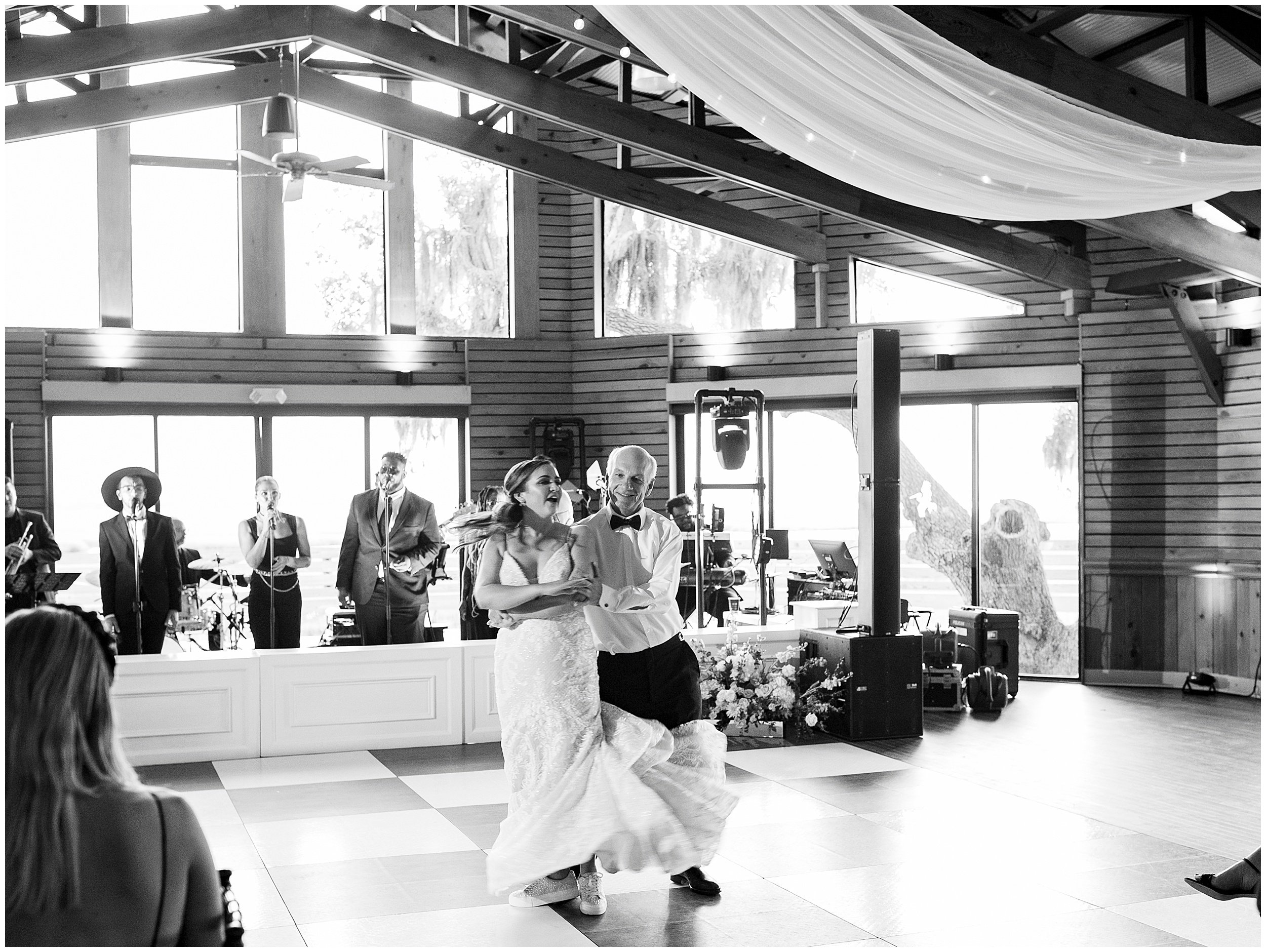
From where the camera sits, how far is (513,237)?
1328cm

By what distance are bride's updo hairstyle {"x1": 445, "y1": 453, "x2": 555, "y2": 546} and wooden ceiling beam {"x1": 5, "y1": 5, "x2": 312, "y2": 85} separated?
236 inches

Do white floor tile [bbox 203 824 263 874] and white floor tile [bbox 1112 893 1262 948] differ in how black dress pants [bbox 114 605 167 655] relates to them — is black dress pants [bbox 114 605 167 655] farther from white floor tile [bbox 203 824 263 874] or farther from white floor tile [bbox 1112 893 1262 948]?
white floor tile [bbox 1112 893 1262 948]

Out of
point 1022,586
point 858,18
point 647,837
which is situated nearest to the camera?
point 858,18

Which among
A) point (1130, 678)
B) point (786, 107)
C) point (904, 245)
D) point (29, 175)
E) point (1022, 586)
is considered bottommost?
point (1130, 678)

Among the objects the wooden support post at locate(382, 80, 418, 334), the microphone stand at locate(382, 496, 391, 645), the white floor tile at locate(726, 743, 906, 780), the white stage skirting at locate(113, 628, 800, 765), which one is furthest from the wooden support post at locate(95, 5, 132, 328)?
the white floor tile at locate(726, 743, 906, 780)

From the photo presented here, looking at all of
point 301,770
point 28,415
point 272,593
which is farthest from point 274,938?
point 28,415

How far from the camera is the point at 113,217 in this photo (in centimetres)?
1216

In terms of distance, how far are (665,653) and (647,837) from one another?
657 mm

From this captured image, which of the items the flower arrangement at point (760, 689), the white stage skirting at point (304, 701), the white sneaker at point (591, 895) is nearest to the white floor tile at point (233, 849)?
the white sneaker at point (591, 895)

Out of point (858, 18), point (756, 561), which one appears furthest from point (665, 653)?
point (756, 561)

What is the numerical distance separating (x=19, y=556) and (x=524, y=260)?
7738 millimetres

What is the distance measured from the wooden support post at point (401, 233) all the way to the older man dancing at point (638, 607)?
9.02 meters

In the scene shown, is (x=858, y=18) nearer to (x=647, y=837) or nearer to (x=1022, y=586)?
(x=647, y=837)

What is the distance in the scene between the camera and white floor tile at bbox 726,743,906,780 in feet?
21.8
